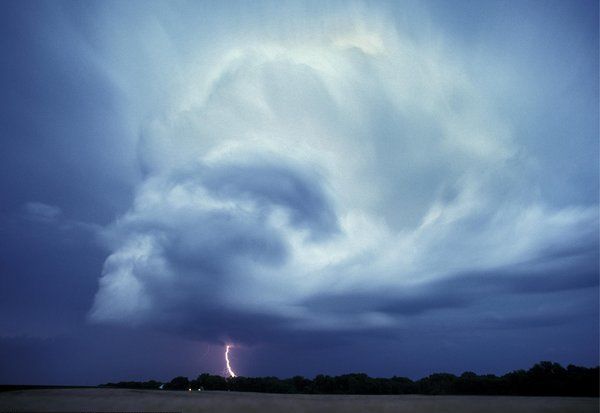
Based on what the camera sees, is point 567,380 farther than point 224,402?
Yes

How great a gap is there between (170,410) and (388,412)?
1833 centimetres

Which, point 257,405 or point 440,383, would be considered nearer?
point 257,405

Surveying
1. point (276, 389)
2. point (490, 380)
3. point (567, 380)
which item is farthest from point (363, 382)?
point (567, 380)

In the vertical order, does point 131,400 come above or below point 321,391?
above

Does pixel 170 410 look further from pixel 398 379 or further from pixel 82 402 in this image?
pixel 398 379

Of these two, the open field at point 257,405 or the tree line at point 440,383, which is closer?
the open field at point 257,405

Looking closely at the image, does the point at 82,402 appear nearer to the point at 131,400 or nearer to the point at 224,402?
the point at 131,400

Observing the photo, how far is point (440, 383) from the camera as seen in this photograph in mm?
95188

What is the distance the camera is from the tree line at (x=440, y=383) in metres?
59.8

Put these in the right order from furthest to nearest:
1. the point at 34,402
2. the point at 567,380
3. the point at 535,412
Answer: the point at 567,380
the point at 34,402
the point at 535,412

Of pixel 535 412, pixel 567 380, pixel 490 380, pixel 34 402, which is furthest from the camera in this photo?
pixel 490 380

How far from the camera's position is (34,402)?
30.5 meters

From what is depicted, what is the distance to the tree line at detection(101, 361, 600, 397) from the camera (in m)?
59.8

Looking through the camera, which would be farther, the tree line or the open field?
the tree line
